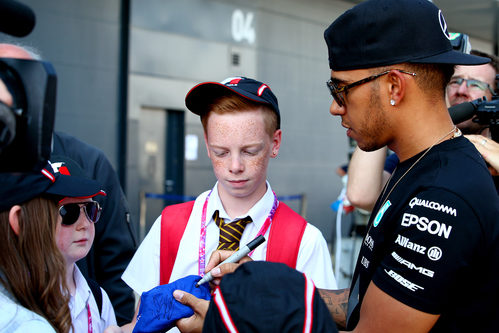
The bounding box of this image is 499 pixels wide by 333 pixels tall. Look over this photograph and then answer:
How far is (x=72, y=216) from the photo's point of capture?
176 cm

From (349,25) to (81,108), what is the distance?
6048 mm

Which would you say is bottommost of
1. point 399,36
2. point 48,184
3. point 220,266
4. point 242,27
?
point 220,266

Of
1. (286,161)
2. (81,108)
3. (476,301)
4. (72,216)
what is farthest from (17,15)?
(286,161)

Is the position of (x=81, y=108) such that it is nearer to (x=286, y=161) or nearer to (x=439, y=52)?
(x=286, y=161)

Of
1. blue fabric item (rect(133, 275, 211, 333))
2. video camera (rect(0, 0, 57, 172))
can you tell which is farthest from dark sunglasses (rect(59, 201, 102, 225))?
video camera (rect(0, 0, 57, 172))

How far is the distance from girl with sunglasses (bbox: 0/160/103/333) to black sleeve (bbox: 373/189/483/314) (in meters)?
1.12

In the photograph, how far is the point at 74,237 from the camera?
69.8 inches

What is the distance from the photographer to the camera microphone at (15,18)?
3.12 ft

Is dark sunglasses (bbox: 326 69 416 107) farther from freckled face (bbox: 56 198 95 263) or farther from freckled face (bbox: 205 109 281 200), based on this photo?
freckled face (bbox: 56 198 95 263)

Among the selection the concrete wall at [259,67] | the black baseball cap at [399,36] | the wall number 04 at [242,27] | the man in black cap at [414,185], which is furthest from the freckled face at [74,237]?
the wall number 04 at [242,27]

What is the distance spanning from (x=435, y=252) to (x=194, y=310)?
77cm

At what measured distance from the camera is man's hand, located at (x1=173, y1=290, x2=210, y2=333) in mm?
1434

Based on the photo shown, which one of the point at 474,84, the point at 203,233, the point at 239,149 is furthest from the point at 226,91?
the point at 474,84

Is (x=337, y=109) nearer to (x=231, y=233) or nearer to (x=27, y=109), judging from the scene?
(x=231, y=233)
